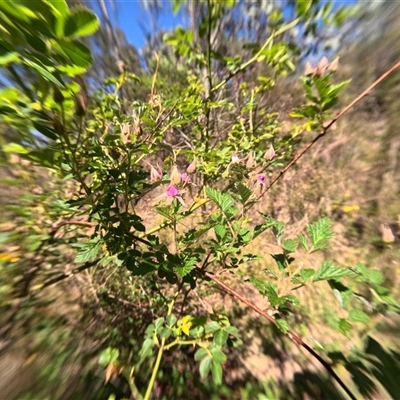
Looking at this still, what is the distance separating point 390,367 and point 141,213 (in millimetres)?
1289

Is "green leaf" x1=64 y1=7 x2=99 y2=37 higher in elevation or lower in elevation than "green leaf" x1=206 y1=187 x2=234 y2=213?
higher

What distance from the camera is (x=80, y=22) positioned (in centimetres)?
25

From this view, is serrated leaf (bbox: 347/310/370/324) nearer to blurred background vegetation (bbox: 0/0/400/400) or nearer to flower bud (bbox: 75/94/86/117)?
blurred background vegetation (bbox: 0/0/400/400)

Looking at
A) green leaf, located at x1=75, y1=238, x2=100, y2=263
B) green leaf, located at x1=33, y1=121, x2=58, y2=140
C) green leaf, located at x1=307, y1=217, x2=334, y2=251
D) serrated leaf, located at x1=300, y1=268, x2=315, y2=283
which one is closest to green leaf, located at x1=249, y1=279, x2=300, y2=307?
serrated leaf, located at x1=300, y1=268, x2=315, y2=283

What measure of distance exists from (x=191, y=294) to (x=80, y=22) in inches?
63.5

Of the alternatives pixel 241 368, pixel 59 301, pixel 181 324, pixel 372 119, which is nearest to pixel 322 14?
pixel 181 324

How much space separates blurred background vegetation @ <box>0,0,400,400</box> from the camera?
819 mm

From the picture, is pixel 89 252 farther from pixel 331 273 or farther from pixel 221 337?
pixel 331 273

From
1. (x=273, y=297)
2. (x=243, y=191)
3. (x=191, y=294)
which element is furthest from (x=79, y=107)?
(x=191, y=294)

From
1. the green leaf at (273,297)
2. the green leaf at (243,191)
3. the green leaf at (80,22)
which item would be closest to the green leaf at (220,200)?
the green leaf at (243,191)

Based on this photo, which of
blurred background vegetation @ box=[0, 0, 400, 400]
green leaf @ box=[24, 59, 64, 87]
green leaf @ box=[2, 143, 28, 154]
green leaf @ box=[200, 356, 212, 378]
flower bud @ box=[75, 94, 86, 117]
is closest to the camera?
green leaf @ box=[24, 59, 64, 87]

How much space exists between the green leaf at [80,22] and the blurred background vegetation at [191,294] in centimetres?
19

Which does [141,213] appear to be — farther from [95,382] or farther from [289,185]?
[289,185]

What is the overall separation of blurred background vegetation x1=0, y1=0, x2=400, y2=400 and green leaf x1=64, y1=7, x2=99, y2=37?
188mm
